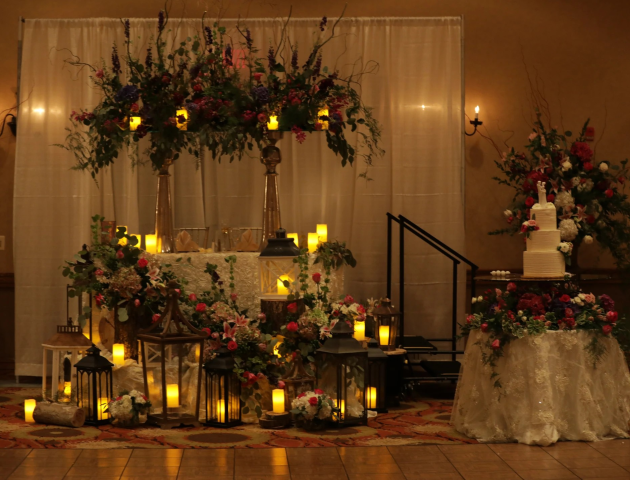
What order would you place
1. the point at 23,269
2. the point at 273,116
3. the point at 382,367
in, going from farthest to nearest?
the point at 23,269, the point at 273,116, the point at 382,367

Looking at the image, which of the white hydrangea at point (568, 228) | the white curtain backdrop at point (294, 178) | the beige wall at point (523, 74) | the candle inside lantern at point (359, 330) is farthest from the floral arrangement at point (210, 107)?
the white hydrangea at point (568, 228)

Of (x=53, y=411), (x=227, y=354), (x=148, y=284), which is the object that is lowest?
(x=53, y=411)

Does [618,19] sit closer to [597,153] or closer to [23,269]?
[597,153]

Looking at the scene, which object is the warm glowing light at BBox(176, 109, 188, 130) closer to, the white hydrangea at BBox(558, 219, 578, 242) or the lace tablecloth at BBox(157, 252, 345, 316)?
the lace tablecloth at BBox(157, 252, 345, 316)

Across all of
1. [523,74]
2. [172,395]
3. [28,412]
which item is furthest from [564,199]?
[28,412]

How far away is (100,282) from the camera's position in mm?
5352

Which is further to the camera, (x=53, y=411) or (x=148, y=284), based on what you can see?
(x=148, y=284)

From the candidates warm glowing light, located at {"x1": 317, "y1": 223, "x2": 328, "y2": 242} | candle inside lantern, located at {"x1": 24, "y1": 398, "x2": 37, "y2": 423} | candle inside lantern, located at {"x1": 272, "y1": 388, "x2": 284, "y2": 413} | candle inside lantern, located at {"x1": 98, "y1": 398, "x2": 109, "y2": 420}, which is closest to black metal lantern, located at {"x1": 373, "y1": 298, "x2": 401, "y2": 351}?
warm glowing light, located at {"x1": 317, "y1": 223, "x2": 328, "y2": 242}

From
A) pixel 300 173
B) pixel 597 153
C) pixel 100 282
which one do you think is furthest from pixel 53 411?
pixel 597 153

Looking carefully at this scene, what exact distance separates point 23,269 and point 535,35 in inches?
179

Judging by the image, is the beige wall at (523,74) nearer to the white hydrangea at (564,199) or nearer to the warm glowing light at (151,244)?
the white hydrangea at (564,199)

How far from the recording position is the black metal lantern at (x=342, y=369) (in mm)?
4910

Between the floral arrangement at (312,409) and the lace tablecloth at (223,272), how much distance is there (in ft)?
3.12

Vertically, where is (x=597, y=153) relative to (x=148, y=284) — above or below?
above
